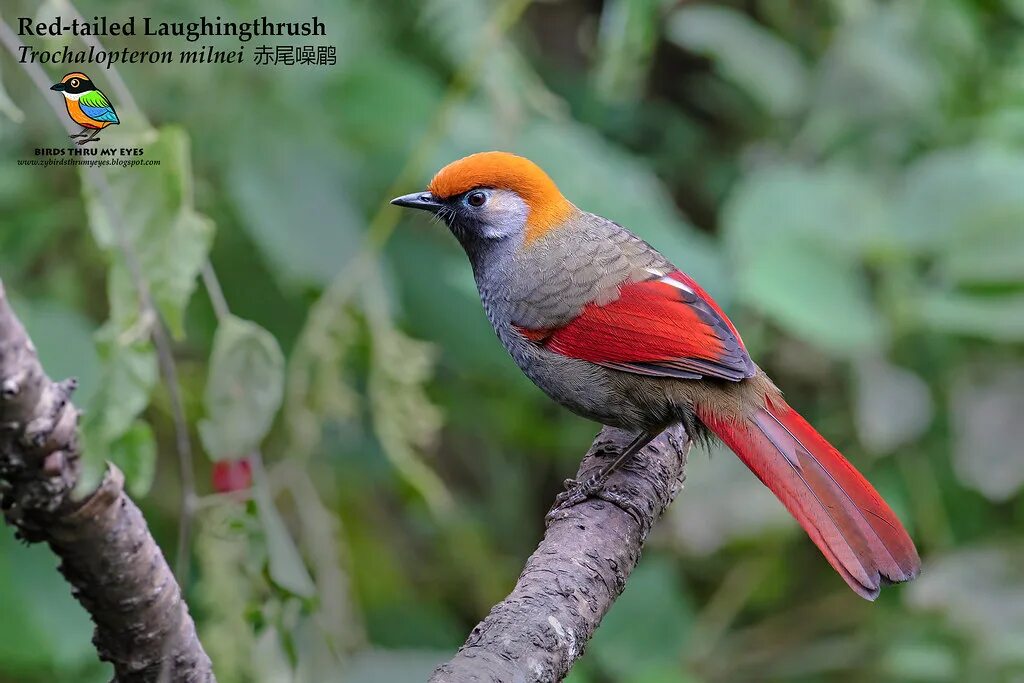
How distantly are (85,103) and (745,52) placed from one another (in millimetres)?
2785

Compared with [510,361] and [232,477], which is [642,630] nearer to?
[510,361]

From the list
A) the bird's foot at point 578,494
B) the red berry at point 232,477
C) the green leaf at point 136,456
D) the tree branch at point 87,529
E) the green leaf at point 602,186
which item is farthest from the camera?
the green leaf at point 602,186

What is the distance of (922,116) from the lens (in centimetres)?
454

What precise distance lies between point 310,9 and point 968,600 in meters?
2.91

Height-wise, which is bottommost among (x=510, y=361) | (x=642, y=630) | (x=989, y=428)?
(x=642, y=630)

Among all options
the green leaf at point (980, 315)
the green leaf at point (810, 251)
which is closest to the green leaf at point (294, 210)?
the green leaf at point (810, 251)

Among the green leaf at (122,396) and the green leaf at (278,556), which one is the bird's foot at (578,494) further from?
the green leaf at (122,396)

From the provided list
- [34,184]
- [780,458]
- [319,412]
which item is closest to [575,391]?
[780,458]

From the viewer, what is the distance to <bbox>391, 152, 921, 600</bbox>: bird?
235 centimetres

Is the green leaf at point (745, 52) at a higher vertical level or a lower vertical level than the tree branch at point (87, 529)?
higher

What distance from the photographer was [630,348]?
9.15 ft

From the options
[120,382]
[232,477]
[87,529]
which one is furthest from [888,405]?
[87,529]

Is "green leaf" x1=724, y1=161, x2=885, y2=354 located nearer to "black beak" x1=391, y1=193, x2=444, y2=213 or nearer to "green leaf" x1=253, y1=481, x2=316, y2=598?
"black beak" x1=391, y1=193, x2=444, y2=213

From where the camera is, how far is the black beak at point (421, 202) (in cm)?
306
